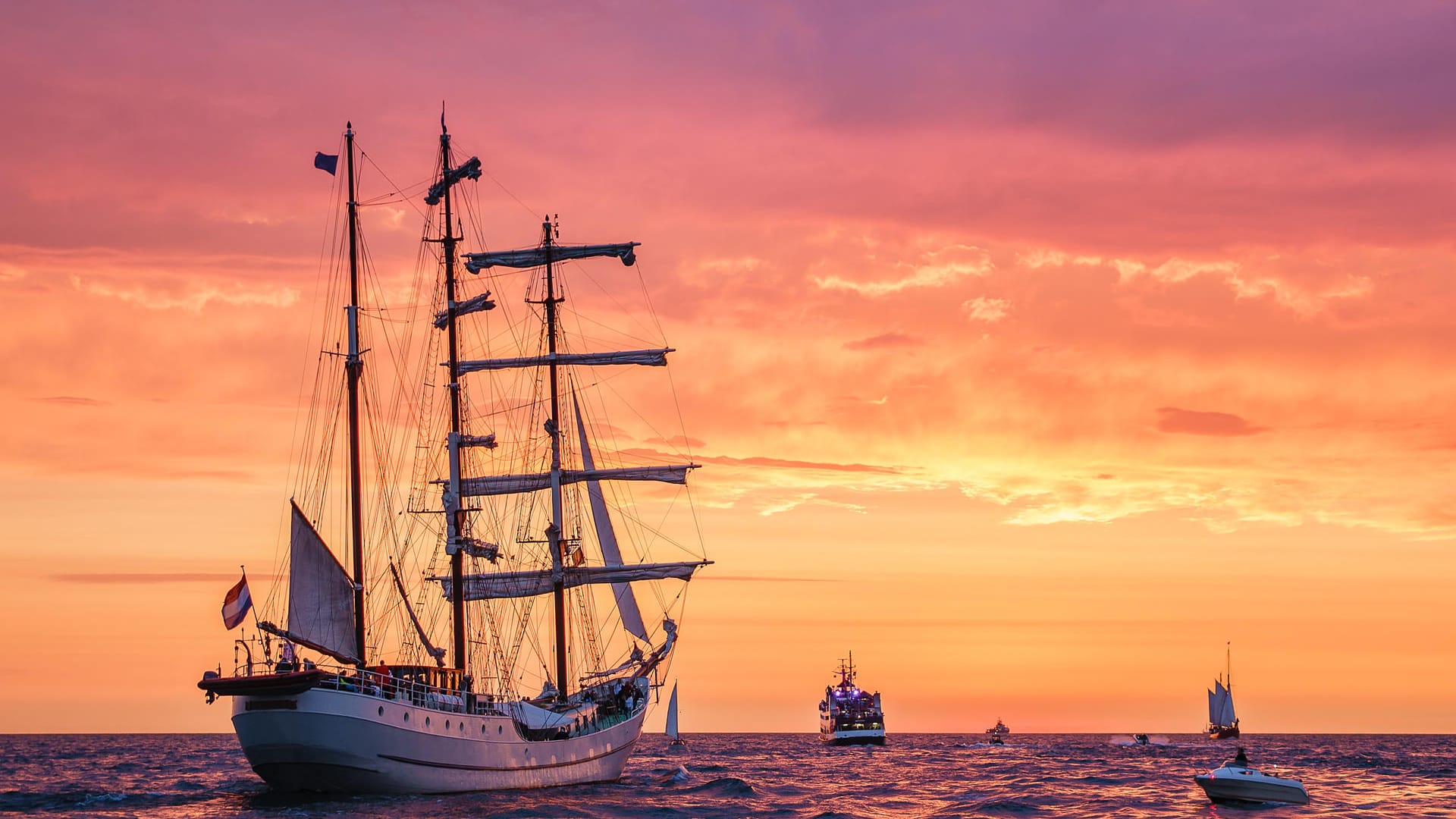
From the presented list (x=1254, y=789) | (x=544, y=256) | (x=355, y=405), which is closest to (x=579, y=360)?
(x=544, y=256)

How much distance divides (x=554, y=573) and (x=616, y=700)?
9.78 metres

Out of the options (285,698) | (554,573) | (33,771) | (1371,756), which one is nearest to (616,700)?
(554,573)

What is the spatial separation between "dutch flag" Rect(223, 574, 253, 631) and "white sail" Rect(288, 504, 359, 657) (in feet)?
19.9

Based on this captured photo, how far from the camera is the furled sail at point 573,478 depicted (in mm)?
99875

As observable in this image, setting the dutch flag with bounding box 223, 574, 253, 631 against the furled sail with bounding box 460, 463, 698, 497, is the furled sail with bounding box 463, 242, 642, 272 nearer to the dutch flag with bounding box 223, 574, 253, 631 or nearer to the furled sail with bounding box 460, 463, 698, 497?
the furled sail with bounding box 460, 463, 698, 497

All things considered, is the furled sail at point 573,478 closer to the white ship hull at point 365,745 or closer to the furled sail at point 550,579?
the furled sail at point 550,579

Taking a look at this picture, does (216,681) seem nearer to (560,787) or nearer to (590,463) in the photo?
A: (560,787)

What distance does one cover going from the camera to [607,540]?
10150 centimetres

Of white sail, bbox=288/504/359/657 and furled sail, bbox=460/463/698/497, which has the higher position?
furled sail, bbox=460/463/698/497

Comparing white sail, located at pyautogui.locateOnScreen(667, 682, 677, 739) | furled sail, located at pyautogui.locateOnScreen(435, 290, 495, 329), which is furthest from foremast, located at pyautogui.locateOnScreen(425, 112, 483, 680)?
white sail, located at pyautogui.locateOnScreen(667, 682, 677, 739)

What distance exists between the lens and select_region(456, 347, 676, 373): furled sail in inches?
3875

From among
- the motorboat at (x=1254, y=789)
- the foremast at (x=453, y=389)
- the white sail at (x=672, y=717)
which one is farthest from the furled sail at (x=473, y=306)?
the white sail at (x=672, y=717)

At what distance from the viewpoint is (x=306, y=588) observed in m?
65.7

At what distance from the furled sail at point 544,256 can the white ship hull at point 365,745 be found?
3487 cm
